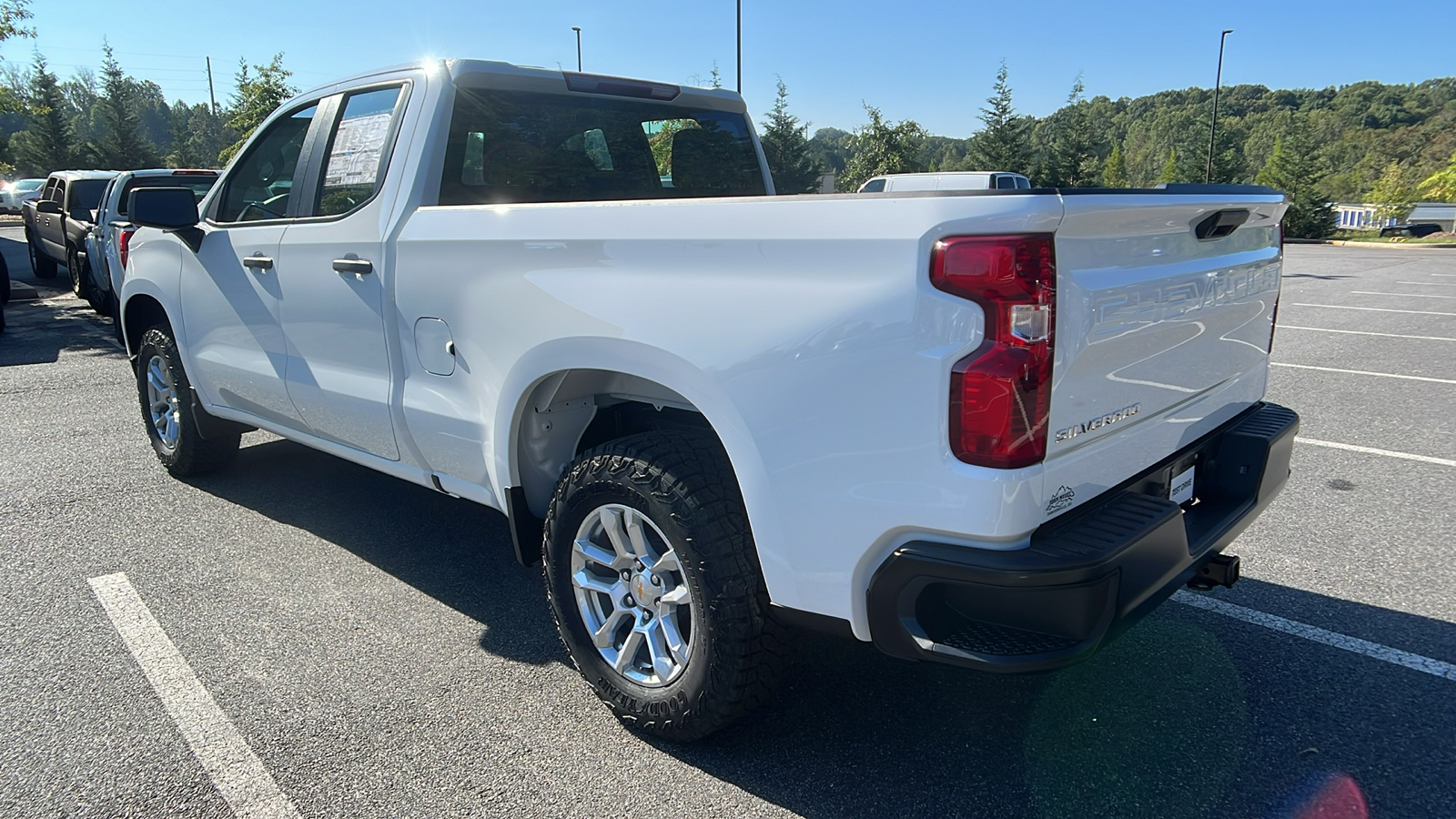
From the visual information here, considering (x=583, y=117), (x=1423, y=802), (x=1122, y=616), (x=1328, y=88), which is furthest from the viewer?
(x=1328, y=88)

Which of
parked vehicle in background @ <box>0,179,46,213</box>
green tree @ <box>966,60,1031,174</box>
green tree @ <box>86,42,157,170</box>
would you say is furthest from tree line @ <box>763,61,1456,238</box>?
green tree @ <box>86,42,157,170</box>

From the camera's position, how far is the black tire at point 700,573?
2.40 meters

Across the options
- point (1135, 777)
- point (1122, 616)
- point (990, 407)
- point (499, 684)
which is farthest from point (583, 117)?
point (1135, 777)

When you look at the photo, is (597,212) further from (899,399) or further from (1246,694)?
(1246,694)

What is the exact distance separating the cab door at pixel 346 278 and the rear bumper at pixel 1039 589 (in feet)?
7.15

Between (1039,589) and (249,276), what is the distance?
11.9 feet

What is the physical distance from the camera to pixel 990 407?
6.19 ft

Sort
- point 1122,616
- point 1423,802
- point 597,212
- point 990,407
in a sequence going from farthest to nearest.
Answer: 1. point 597,212
2. point 1423,802
3. point 1122,616
4. point 990,407

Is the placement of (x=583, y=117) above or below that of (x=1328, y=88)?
below

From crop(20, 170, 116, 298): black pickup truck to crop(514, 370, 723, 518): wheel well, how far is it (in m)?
11.9

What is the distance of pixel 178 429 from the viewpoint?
199 inches

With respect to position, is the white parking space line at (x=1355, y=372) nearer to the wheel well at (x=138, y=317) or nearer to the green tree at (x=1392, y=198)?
the wheel well at (x=138, y=317)

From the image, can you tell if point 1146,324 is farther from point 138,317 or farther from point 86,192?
point 86,192

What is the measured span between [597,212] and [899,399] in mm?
1084
